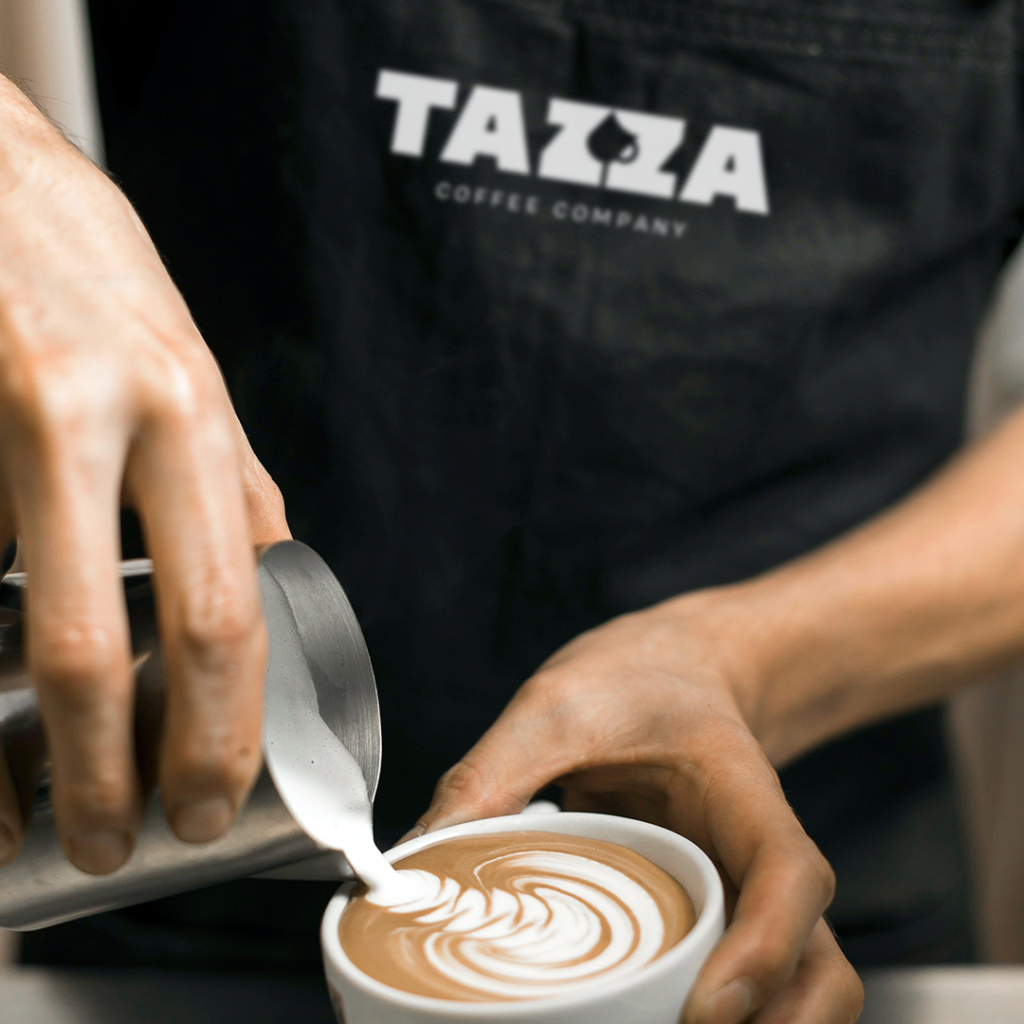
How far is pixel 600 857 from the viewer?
1.94ft

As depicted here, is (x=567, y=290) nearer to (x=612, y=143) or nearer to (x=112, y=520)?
(x=612, y=143)

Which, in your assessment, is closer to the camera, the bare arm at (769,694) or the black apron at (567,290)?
the bare arm at (769,694)

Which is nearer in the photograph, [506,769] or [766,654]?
[506,769]

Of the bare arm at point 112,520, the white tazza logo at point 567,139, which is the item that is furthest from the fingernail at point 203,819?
the white tazza logo at point 567,139

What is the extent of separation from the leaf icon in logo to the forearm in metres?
0.43

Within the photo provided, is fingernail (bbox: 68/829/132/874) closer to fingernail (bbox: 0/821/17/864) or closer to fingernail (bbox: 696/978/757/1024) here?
fingernail (bbox: 0/821/17/864)

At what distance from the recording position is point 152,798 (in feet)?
1.48

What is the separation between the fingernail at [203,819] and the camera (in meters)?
0.43

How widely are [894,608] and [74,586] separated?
792 mm

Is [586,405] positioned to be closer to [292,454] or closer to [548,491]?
[548,491]

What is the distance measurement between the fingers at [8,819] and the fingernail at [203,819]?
8cm

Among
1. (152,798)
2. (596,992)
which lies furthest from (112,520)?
(596,992)

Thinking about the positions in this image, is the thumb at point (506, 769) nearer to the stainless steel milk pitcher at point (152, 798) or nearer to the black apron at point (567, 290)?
the stainless steel milk pitcher at point (152, 798)

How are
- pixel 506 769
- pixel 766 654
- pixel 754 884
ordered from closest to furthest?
pixel 754 884
pixel 506 769
pixel 766 654
